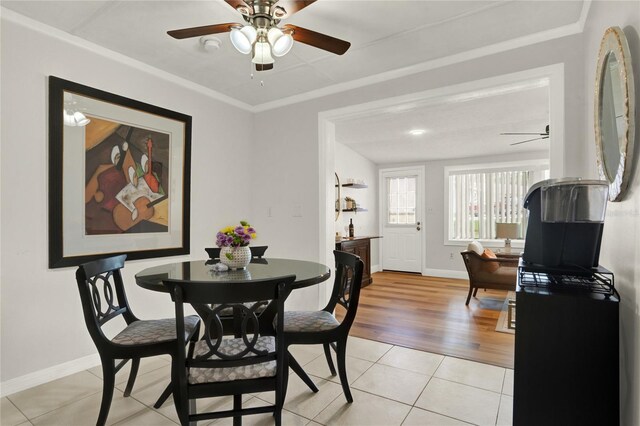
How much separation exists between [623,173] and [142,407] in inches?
104

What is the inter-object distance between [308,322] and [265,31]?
1688 mm

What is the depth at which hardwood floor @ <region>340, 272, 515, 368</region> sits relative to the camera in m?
2.93

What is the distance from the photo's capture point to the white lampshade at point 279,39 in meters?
1.79

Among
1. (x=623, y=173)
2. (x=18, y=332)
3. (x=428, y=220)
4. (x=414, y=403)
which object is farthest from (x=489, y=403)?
(x=428, y=220)

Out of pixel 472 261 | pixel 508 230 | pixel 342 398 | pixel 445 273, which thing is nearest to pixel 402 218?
pixel 445 273

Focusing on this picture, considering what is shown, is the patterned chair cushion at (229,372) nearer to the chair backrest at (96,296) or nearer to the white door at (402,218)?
the chair backrest at (96,296)

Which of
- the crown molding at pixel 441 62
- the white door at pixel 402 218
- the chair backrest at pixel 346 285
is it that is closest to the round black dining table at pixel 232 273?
the chair backrest at pixel 346 285

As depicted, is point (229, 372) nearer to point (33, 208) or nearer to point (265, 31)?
point (265, 31)

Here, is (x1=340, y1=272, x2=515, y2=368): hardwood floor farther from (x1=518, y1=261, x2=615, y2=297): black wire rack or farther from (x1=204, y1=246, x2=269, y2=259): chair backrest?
(x1=518, y1=261, x2=615, y2=297): black wire rack

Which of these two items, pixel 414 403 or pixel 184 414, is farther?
pixel 414 403

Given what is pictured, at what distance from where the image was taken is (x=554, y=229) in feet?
4.70

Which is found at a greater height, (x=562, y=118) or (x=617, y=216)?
(x=562, y=118)

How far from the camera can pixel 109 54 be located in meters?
2.67

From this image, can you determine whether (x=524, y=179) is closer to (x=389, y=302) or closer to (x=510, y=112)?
(x=510, y=112)
